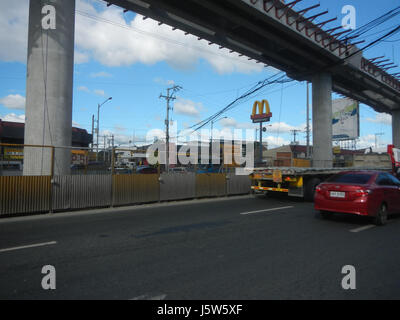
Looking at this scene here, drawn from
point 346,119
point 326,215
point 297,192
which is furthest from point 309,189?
point 346,119

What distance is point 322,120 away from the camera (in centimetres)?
2372

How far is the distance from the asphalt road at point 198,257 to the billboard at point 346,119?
32953mm

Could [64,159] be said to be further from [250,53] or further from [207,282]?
[250,53]

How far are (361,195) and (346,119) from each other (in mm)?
35371

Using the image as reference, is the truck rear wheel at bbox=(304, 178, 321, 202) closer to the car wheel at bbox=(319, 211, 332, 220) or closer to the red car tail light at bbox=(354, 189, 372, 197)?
the car wheel at bbox=(319, 211, 332, 220)

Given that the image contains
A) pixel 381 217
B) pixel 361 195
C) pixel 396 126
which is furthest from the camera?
pixel 396 126

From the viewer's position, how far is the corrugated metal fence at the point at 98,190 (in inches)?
354

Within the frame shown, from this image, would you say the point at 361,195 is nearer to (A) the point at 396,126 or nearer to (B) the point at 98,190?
(B) the point at 98,190

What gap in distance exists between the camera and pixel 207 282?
4.02 m

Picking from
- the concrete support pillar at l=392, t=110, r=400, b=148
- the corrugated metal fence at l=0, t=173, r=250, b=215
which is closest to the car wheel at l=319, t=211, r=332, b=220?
the corrugated metal fence at l=0, t=173, r=250, b=215

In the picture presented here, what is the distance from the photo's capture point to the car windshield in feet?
27.2

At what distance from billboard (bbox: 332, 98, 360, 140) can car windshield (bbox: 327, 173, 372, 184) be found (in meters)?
32.9

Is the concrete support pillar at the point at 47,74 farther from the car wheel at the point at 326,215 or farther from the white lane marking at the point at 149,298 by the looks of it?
the car wheel at the point at 326,215
